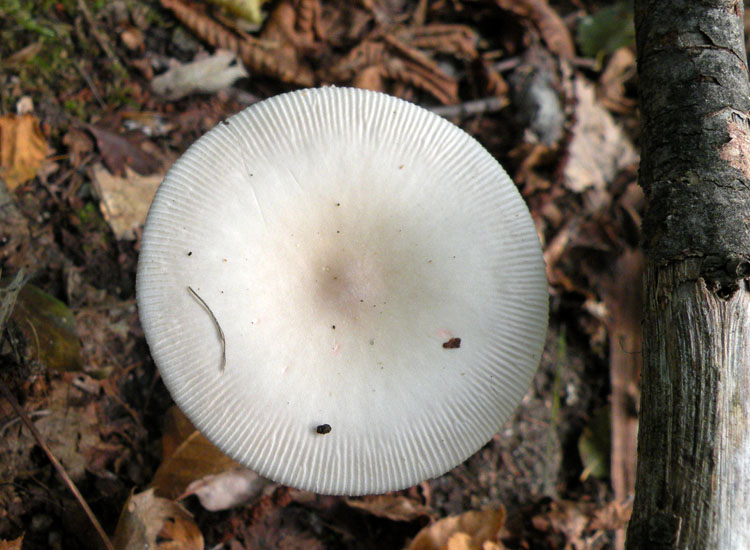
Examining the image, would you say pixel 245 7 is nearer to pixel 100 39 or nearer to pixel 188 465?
pixel 100 39

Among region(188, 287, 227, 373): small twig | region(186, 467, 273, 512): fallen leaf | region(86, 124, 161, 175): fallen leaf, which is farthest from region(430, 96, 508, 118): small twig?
region(186, 467, 273, 512): fallen leaf

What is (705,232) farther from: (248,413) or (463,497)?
(463,497)

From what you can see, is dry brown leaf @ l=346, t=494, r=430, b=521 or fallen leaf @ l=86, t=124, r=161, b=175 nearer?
dry brown leaf @ l=346, t=494, r=430, b=521

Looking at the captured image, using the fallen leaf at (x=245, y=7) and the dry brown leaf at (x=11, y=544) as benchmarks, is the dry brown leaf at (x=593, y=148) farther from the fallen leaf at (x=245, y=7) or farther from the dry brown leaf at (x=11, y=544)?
the dry brown leaf at (x=11, y=544)

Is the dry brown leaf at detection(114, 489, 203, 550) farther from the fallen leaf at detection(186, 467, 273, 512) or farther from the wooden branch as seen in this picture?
the wooden branch

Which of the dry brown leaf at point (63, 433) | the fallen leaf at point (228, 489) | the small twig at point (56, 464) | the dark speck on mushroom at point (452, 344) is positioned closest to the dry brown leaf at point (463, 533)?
the fallen leaf at point (228, 489)

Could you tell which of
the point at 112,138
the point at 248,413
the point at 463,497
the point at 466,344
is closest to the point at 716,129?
the point at 466,344
